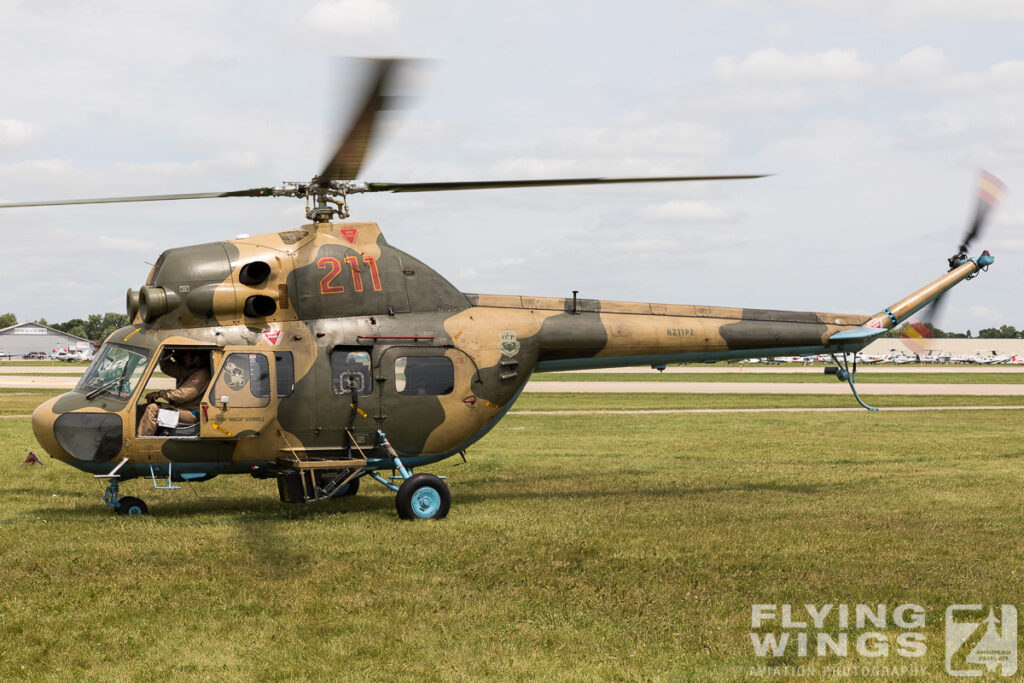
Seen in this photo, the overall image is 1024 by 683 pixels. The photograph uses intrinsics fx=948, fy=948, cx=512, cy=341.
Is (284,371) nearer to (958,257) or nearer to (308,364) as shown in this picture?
(308,364)

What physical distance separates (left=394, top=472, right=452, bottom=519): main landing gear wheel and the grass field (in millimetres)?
299

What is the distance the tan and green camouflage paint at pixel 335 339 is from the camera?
1350 centimetres

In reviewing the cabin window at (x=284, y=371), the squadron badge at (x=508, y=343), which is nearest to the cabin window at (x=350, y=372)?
the cabin window at (x=284, y=371)

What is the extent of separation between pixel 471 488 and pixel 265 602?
8.15 m


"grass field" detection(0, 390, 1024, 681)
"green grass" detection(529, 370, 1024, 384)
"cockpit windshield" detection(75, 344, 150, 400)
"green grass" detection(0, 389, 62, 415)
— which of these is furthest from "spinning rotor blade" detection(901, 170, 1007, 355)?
"green grass" detection(529, 370, 1024, 384)

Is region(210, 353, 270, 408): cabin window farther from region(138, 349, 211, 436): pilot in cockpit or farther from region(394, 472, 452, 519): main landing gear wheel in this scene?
region(394, 472, 452, 519): main landing gear wheel

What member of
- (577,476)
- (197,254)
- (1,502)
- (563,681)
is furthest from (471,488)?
(563,681)

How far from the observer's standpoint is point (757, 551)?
11734 millimetres

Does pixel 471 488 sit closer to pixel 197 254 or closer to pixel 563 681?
pixel 197 254

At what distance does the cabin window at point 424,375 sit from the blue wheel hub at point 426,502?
61.3 inches

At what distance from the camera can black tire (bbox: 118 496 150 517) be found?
559 inches

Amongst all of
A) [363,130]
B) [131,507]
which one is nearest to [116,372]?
[131,507]

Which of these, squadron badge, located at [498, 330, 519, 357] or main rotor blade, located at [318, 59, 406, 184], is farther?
squadron badge, located at [498, 330, 519, 357]

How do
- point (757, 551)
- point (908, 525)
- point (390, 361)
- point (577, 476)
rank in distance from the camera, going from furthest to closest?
point (577, 476) → point (390, 361) → point (908, 525) → point (757, 551)
